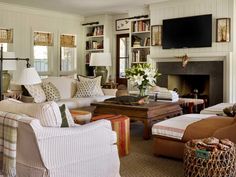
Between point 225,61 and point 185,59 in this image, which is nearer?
point 225,61

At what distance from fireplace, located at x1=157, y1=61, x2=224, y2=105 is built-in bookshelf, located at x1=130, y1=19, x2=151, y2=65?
2.39 ft

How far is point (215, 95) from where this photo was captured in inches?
265

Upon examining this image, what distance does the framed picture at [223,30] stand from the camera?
6.39 metres

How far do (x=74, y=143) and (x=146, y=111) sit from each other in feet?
6.86

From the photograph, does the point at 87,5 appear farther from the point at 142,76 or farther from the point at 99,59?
the point at 142,76

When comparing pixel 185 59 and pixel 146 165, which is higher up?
pixel 185 59

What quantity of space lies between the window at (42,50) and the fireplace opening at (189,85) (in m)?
3.51

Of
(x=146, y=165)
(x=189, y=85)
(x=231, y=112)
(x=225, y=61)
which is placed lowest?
(x=146, y=165)

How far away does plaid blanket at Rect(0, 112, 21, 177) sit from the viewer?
242 cm

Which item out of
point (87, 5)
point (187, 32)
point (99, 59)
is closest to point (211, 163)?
point (187, 32)

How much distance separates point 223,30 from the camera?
6.45 metres

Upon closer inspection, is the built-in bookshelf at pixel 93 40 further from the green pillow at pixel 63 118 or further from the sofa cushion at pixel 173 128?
the green pillow at pixel 63 118

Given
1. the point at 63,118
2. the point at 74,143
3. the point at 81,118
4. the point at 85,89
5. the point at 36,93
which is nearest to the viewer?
the point at 74,143

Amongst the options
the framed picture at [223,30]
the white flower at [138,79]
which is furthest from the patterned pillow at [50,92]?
the framed picture at [223,30]
